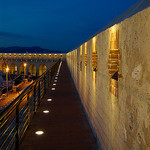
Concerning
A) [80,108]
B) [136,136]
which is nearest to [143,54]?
[136,136]

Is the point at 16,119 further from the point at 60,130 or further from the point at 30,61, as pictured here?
the point at 30,61

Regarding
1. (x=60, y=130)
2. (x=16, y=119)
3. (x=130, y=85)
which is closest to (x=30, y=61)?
(x=60, y=130)

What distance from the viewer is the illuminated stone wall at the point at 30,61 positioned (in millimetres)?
51256

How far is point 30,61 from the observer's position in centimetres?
5284

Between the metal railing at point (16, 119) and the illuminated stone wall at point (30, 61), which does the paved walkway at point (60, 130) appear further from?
the illuminated stone wall at point (30, 61)

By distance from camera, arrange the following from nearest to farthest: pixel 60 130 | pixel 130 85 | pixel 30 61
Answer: pixel 130 85 < pixel 60 130 < pixel 30 61

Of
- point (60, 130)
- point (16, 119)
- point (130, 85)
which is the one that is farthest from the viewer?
point (60, 130)

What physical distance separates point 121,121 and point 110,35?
3.61 feet

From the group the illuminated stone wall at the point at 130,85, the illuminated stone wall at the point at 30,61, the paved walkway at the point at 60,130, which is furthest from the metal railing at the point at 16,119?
the illuminated stone wall at the point at 30,61

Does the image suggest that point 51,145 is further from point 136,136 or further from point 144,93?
point 144,93

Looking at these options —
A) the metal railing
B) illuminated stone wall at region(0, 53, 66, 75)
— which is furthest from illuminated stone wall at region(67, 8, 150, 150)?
illuminated stone wall at region(0, 53, 66, 75)

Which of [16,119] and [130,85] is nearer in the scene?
[130,85]

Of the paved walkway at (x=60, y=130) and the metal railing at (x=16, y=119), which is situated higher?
the metal railing at (x=16, y=119)

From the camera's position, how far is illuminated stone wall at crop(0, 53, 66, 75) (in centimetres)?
5126
